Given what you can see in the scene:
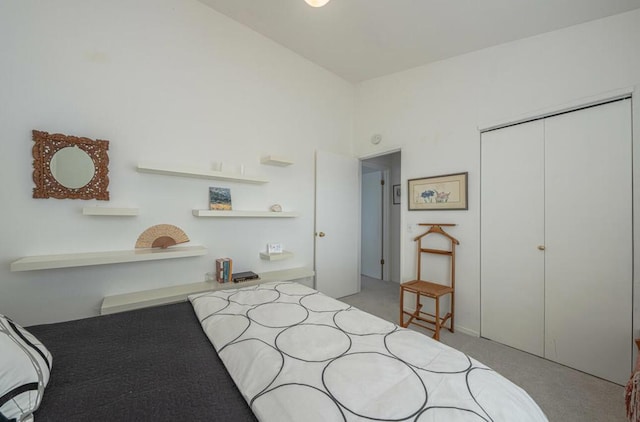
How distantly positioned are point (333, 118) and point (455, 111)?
5.02 ft

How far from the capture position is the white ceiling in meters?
1.93

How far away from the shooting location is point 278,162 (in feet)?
8.91

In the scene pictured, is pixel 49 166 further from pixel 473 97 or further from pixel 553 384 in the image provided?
pixel 553 384

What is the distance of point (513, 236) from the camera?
2.21 meters

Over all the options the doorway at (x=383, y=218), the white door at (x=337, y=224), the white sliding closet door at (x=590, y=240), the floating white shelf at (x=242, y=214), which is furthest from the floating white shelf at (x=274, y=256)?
the white sliding closet door at (x=590, y=240)

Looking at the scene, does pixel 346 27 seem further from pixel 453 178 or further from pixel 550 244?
pixel 550 244

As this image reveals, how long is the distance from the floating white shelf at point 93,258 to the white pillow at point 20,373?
2.94 feet

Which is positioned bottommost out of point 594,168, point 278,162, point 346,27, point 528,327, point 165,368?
point 528,327

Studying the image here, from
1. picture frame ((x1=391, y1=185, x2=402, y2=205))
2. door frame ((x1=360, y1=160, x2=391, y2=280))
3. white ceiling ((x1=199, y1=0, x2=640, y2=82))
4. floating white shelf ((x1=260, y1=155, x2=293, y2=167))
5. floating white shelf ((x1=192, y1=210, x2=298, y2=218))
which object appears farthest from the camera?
door frame ((x1=360, y1=160, x2=391, y2=280))

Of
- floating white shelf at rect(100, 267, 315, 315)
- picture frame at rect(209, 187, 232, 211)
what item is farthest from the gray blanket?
picture frame at rect(209, 187, 232, 211)

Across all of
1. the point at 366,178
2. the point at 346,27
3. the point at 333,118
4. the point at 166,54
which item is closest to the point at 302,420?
the point at 166,54

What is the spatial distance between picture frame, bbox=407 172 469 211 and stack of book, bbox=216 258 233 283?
6.94 ft

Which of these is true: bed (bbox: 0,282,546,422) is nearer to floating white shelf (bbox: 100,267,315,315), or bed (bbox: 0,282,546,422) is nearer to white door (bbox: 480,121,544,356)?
floating white shelf (bbox: 100,267,315,315)

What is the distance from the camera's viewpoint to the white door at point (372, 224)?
4562mm
